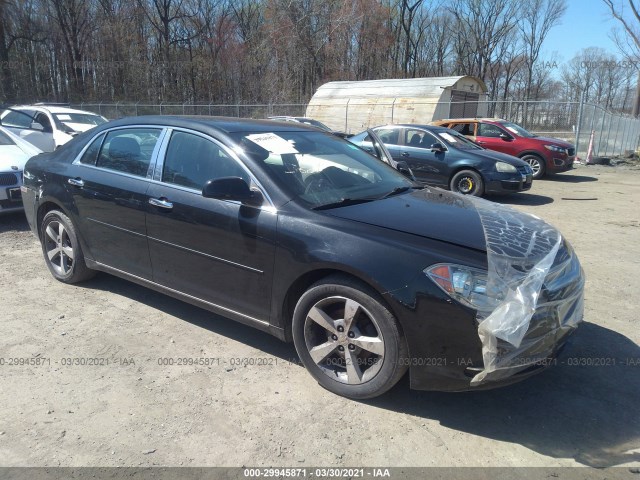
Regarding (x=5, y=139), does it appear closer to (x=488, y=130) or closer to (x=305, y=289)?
(x=305, y=289)

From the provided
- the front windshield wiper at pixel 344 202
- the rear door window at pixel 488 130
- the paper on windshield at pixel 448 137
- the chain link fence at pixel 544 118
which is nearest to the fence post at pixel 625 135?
the chain link fence at pixel 544 118

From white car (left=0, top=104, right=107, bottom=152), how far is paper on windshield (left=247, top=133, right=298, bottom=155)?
9.66 m

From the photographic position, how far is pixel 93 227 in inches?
168

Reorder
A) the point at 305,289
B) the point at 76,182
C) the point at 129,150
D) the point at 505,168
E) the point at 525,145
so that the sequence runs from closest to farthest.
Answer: the point at 305,289
the point at 129,150
the point at 76,182
the point at 505,168
the point at 525,145

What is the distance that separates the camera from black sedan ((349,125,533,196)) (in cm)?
1006

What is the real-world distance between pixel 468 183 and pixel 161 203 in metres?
8.05

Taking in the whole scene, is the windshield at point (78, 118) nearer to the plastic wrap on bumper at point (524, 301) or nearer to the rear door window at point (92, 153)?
the rear door window at point (92, 153)

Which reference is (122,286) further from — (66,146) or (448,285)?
(448,285)

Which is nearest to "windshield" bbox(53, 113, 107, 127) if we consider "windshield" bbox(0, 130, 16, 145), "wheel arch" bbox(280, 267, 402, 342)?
"windshield" bbox(0, 130, 16, 145)

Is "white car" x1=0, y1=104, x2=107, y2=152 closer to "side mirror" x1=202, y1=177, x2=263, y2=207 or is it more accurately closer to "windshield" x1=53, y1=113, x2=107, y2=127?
"windshield" x1=53, y1=113, x2=107, y2=127

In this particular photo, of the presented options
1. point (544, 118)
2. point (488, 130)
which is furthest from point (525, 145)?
point (544, 118)

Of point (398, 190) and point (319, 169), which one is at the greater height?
point (319, 169)

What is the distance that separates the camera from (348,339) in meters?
2.95

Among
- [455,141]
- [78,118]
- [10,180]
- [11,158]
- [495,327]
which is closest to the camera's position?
[495,327]
